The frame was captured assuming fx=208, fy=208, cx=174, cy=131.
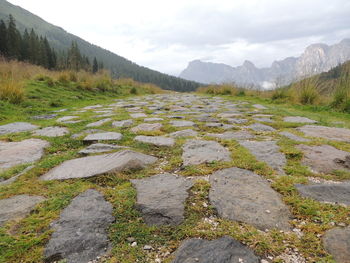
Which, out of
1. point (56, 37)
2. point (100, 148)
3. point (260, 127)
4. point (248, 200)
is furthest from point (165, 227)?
point (56, 37)

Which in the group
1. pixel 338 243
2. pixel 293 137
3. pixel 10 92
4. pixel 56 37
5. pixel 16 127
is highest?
pixel 56 37

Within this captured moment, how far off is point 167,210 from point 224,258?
13.1 inches

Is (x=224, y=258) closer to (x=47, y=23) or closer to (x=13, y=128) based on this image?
(x=13, y=128)

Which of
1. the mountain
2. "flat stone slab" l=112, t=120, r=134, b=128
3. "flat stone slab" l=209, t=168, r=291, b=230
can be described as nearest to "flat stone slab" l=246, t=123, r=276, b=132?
"flat stone slab" l=209, t=168, r=291, b=230

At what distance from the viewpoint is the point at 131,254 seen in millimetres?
733

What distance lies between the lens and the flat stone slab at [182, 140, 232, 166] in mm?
1518

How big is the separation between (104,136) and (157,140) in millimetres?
574

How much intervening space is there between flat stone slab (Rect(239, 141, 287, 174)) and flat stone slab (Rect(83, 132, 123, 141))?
47.6 inches

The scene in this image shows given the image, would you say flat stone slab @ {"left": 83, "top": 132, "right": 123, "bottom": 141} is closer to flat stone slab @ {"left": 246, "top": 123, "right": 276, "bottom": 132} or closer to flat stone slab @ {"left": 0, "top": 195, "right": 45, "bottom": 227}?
flat stone slab @ {"left": 0, "top": 195, "right": 45, "bottom": 227}

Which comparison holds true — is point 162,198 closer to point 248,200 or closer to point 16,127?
point 248,200

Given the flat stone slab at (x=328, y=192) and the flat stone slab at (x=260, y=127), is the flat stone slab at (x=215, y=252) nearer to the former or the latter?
the flat stone slab at (x=328, y=192)

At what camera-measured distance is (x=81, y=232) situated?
823 mm

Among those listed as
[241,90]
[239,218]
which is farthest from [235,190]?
[241,90]

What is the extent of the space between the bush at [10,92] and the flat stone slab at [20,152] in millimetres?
2730
